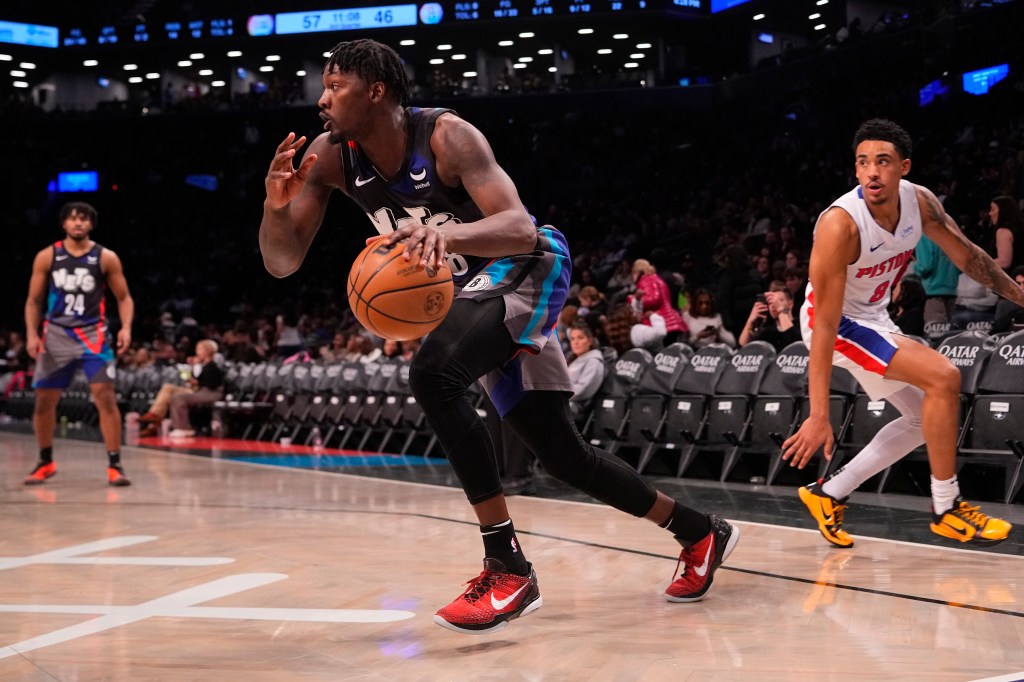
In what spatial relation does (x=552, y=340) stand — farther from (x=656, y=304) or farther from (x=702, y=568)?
(x=656, y=304)

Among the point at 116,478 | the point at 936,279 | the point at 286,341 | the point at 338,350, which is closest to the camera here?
the point at 116,478

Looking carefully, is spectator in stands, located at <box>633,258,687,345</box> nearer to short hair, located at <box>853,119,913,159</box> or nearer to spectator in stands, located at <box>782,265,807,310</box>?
spectator in stands, located at <box>782,265,807,310</box>

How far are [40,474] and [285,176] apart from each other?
5400 millimetres

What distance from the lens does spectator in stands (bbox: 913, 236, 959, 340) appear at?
7824mm

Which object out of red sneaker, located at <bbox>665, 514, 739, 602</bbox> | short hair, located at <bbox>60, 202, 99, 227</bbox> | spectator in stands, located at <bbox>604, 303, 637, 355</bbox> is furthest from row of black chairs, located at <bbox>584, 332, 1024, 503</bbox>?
short hair, located at <bbox>60, 202, 99, 227</bbox>

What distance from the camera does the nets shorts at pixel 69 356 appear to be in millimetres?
6980

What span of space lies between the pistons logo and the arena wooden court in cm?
84

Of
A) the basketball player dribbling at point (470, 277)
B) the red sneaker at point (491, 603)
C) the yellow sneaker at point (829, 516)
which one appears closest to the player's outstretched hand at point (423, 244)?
the basketball player dribbling at point (470, 277)

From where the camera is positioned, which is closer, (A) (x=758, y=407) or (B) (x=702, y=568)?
(B) (x=702, y=568)

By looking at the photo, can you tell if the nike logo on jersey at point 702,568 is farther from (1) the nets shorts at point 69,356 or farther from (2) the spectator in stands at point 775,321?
(1) the nets shorts at point 69,356

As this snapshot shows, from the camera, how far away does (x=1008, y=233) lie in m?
7.14

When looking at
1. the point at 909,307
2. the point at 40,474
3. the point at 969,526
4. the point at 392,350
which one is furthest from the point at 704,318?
the point at 40,474

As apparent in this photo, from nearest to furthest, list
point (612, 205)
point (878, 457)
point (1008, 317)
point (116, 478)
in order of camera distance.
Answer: point (878, 457), point (1008, 317), point (116, 478), point (612, 205)

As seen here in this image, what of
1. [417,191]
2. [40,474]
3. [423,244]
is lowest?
[40,474]
